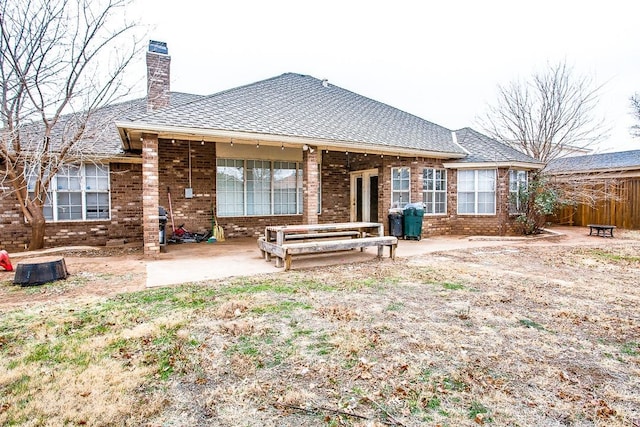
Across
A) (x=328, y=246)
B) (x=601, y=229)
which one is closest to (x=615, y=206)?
(x=601, y=229)

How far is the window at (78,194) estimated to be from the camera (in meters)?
9.84

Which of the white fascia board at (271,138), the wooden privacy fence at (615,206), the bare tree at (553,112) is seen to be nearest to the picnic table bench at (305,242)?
the white fascia board at (271,138)

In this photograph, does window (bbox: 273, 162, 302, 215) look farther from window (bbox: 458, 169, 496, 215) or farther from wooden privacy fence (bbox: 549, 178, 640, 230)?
wooden privacy fence (bbox: 549, 178, 640, 230)

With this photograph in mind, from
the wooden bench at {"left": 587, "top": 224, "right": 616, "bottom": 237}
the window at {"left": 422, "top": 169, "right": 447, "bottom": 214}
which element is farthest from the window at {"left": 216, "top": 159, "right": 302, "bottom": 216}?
the wooden bench at {"left": 587, "top": 224, "right": 616, "bottom": 237}

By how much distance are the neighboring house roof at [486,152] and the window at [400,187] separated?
2.09m

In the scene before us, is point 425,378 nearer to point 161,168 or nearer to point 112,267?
point 112,267

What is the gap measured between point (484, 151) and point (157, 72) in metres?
11.4

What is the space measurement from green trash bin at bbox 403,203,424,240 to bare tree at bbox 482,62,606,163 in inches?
309

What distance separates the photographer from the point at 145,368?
2.96 m

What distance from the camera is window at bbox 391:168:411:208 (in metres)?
12.3

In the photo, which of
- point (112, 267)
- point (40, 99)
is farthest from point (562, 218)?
point (40, 99)

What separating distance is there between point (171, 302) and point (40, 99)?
7018mm

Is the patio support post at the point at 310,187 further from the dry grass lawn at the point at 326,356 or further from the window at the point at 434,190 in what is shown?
the window at the point at 434,190

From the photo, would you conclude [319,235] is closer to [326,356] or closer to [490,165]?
[326,356]
